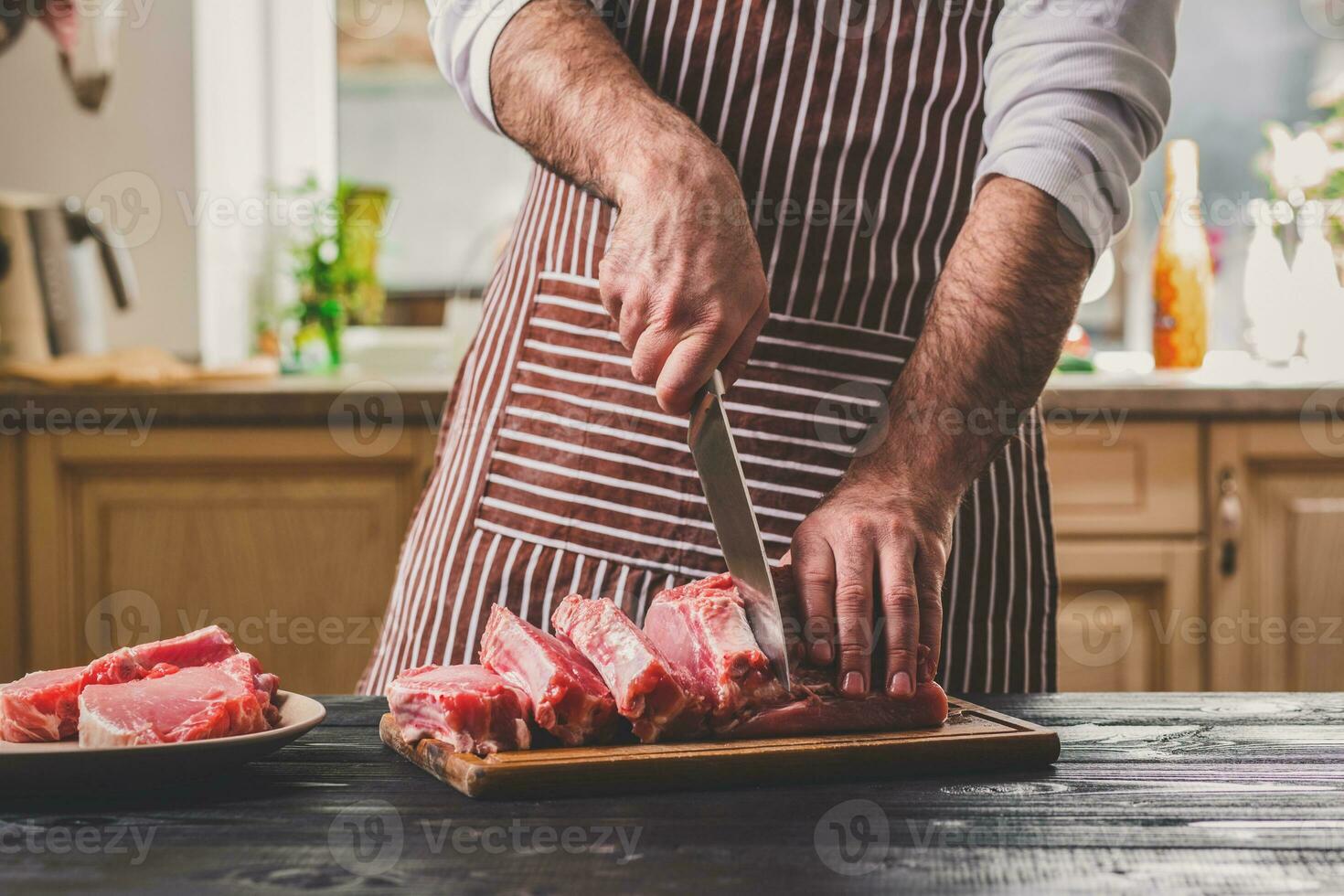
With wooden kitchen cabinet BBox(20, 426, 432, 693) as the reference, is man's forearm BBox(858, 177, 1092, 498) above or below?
above

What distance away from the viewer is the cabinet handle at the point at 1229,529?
2139mm

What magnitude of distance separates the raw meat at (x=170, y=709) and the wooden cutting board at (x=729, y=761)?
11 cm

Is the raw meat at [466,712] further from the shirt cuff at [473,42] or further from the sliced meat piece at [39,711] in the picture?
the shirt cuff at [473,42]

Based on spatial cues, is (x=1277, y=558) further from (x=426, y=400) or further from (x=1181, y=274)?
(x=426, y=400)

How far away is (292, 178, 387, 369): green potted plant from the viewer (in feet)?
9.22

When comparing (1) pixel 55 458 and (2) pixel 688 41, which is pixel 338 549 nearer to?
(1) pixel 55 458

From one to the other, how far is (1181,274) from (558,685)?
2.10 meters

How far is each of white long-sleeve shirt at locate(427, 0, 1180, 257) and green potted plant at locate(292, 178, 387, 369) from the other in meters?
1.76

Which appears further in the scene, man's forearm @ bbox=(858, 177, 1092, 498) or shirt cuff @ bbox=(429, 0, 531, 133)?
shirt cuff @ bbox=(429, 0, 531, 133)

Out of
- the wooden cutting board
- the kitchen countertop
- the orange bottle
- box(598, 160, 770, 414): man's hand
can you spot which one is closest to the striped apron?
box(598, 160, 770, 414): man's hand

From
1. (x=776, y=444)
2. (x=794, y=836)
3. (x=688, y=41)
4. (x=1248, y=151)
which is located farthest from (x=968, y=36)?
(x=1248, y=151)

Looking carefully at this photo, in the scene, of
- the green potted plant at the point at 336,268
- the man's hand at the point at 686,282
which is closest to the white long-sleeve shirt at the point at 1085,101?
the man's hand at the point at 686,282

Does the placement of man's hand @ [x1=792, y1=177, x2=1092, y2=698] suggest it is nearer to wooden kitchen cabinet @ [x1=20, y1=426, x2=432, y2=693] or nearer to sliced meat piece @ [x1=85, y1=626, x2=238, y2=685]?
sliced meat piece @ [x1=85, y1=626, x2=238, y2=685]

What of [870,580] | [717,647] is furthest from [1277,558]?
[717,647]
